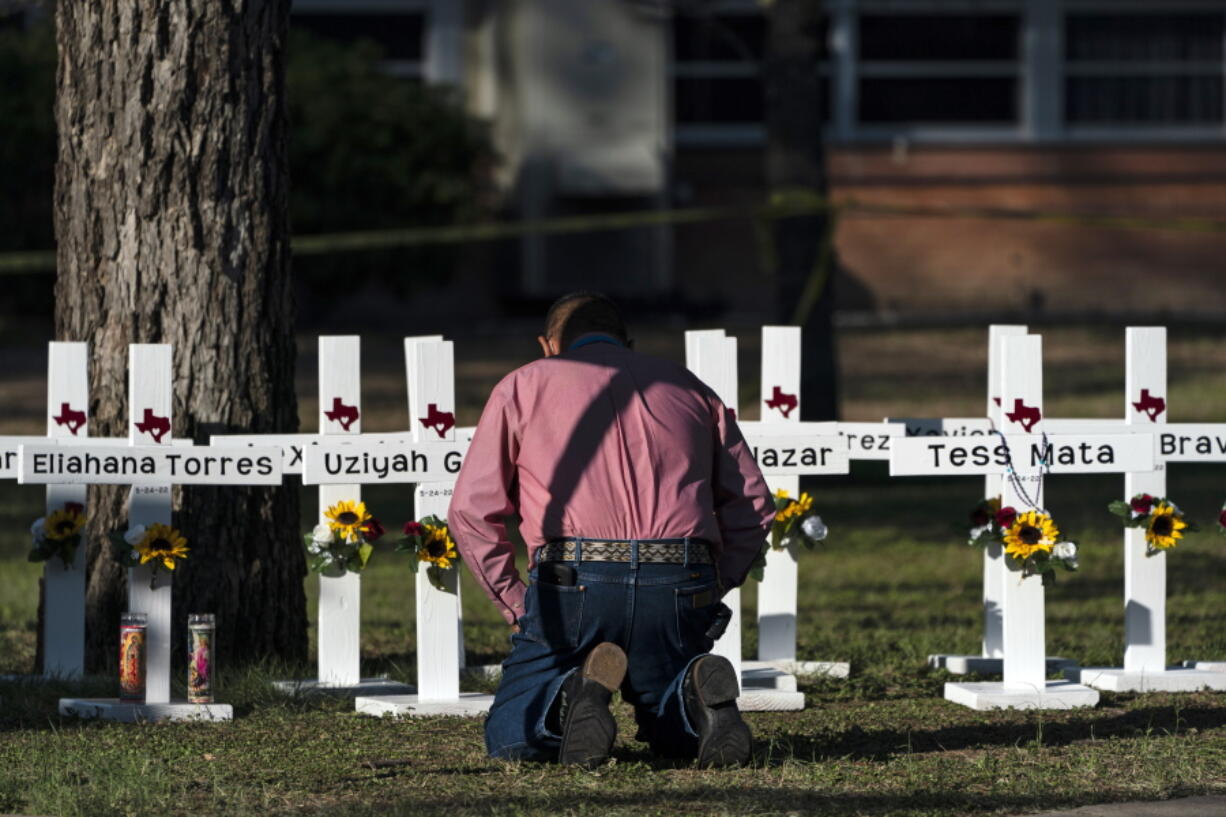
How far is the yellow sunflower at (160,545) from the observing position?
6.72 meters

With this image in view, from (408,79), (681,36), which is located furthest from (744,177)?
(408,79)

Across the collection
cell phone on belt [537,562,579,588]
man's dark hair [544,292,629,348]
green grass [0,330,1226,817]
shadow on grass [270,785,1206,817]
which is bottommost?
shadow on grass [270,785,1206,817]

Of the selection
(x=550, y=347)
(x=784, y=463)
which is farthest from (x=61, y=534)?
(x=784, y=463)

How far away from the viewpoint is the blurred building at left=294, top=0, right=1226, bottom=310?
29.7 m

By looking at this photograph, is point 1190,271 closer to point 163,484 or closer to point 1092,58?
point 1092,58

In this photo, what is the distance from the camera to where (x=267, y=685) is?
7.03 metres

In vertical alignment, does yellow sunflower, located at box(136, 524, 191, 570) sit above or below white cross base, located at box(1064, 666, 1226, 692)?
above

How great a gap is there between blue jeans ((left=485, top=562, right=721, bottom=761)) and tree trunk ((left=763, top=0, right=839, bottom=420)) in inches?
389

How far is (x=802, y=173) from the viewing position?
15.7 metres

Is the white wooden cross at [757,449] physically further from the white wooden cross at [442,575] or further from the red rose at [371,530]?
the red rose at [371,530]

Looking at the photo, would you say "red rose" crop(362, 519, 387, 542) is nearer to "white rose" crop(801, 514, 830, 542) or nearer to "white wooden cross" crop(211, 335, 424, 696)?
"white wooden cross" crop(211, 335, 424, 696)

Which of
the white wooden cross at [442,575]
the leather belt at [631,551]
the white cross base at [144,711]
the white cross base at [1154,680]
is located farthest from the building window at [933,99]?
the leather belt at [631,551]

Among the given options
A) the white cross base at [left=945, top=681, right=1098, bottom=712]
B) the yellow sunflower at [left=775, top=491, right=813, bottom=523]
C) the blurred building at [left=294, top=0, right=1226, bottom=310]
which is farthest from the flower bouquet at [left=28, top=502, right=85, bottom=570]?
the blurred building at [left=294, top=0, right=1226, bottom=310]

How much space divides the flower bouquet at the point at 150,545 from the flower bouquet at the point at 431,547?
0.73 meters
